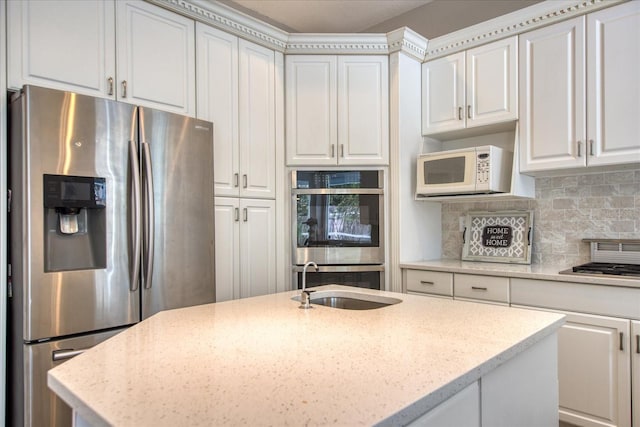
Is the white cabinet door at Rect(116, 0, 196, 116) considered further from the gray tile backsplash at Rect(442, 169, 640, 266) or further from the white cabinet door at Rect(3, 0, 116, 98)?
the gray tile backsplash at Rect(442, 169, 640, 266)

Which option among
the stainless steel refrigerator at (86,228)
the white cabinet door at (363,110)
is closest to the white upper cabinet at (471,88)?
→ the white cabinet door at (363,110)

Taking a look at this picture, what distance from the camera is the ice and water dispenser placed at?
1.81 meters

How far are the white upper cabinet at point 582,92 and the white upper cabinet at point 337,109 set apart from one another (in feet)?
3.15

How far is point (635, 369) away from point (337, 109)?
2.32 m

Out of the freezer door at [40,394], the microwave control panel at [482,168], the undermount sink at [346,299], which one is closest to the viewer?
the freezer door at [40,394]

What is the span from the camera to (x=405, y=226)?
3.11 m

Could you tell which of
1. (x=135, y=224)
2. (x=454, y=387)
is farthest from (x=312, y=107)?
(x=454, y=387)

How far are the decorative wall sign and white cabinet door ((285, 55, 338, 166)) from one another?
119 cm

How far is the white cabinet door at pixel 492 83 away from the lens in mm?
2760

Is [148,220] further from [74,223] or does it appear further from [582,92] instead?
[582,92]

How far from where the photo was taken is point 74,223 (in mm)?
1894

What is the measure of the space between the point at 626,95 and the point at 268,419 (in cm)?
257

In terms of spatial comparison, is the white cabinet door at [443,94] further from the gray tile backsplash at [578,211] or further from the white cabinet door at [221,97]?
the white cabinet door at [221,97]

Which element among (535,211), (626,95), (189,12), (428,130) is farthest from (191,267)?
(626,95)
